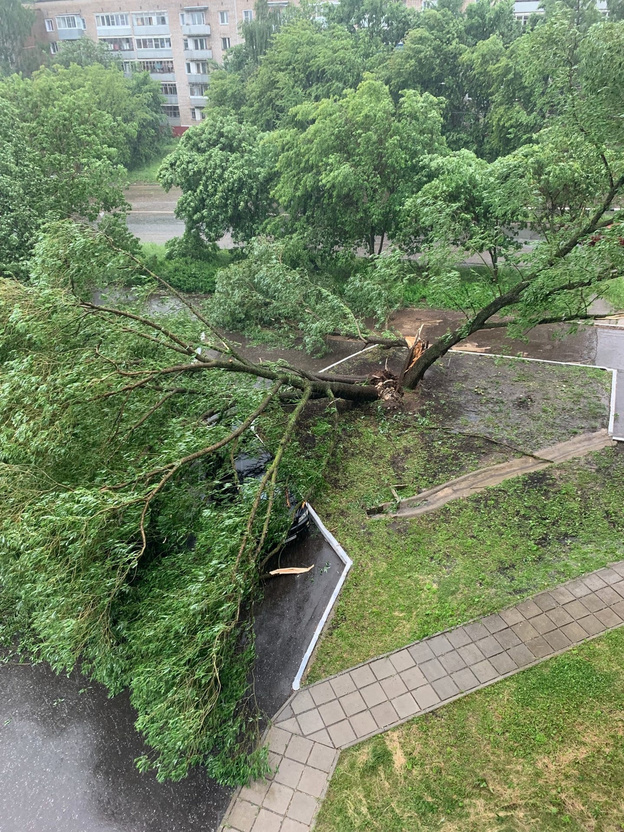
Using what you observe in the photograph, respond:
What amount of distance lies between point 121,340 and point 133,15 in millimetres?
40489

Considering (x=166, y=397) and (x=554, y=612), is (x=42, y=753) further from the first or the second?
(x=554, y=612)

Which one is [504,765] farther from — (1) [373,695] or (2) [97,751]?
(2) [97,751]

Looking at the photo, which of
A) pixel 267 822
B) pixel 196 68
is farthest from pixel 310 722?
pixel 196 68

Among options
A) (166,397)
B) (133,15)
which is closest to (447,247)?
(166,397)

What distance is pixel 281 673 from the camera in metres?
6.57

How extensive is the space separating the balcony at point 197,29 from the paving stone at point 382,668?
4211 cm

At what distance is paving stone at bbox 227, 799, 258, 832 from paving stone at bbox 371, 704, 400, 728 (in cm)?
163

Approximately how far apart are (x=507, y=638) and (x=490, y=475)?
126 inches

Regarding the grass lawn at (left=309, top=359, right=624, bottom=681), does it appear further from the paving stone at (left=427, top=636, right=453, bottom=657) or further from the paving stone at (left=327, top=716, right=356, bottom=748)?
the paving stone at (left=327, top=716, right=356, bottom=748)

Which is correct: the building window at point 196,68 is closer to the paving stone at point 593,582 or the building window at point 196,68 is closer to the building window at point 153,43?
the building window at point 153,43

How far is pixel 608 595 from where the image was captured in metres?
7.15

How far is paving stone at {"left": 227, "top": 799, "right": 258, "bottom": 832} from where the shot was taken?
17.3 ft

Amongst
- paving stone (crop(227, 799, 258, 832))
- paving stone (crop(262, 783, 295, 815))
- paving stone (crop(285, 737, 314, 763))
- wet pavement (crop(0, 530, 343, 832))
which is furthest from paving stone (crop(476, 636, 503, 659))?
paving stone (crop(227, 799, 258, 832))

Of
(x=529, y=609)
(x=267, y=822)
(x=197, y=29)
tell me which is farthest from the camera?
(x=197, y=29)
